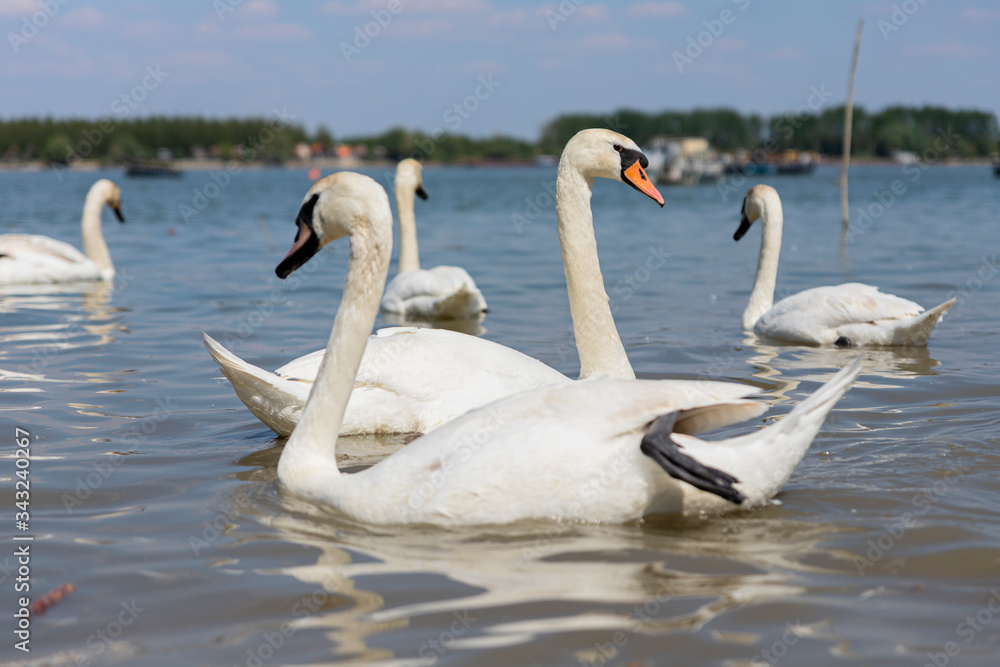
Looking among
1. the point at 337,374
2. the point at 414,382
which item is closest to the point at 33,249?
the point at 414,382

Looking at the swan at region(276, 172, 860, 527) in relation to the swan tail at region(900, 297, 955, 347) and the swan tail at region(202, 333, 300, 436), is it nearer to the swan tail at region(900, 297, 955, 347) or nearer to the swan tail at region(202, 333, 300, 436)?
the swan tail at region(202, 333, 300, 436)

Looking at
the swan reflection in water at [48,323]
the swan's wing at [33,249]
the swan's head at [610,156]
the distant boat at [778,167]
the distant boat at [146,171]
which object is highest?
the distant boat at [778,167]

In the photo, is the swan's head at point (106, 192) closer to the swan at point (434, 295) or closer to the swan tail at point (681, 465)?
the swan at point (434, 295)

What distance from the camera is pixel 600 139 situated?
5.27m

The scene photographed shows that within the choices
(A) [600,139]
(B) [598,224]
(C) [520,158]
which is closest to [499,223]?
(B) [598,224]

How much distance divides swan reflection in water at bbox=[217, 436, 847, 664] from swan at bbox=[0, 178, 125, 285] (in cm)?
1061

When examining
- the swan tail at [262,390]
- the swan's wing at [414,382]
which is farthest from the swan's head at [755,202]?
the swan tail at [262,390]

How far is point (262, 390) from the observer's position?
5094 millimetres

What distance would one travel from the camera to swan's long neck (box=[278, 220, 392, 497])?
4035mm

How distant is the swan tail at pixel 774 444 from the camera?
11.9 feet

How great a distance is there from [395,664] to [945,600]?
5.98 ft

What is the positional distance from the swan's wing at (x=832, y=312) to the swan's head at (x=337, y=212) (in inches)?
217

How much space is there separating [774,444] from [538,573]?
101 cm

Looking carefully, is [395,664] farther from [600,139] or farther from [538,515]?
[600,139]
